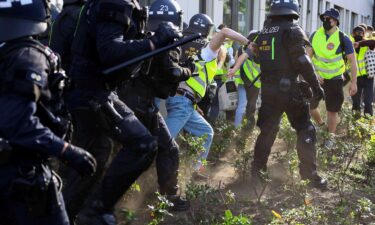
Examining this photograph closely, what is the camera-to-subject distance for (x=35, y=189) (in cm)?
286

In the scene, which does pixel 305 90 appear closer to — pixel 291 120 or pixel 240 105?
pixel 291 120

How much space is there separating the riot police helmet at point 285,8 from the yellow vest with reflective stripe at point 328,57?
93.9 inches

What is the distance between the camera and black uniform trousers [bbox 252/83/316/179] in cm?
571

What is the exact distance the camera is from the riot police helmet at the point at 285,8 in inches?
223

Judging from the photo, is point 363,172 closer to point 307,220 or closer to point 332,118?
point 332,118

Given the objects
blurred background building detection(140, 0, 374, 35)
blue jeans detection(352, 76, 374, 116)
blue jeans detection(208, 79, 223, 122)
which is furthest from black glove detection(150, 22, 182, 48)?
blue jeans detection(352, 76, 374, 116)

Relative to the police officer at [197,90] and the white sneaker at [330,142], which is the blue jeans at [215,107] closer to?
the white sneaker at [330,142]

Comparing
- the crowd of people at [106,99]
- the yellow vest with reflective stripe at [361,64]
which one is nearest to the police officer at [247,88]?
the crowd of people at [106,99]

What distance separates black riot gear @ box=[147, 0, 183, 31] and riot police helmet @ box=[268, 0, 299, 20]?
1.13 m

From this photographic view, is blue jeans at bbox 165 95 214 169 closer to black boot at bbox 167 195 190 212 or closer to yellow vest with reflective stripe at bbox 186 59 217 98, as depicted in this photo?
yellow vest with reflective stripe at bbox 186 59 217 98

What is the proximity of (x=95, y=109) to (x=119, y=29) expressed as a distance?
57 centimetres

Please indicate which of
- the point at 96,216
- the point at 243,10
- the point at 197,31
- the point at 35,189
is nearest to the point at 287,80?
the point at 197,31

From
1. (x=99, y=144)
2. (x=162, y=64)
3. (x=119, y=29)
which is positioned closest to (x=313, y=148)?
(x=162, y=64)

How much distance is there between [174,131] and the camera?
5.77 metres
